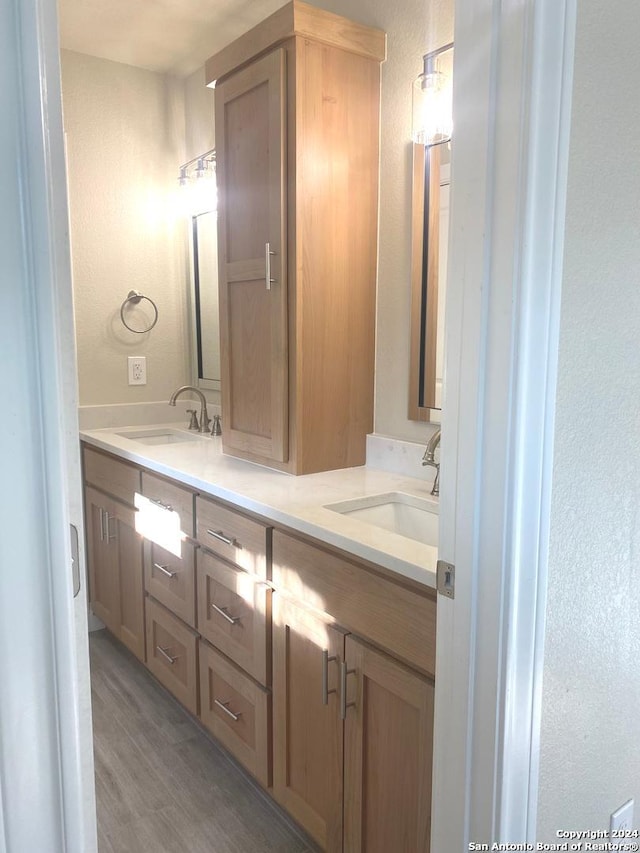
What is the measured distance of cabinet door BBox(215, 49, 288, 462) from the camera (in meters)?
1.88

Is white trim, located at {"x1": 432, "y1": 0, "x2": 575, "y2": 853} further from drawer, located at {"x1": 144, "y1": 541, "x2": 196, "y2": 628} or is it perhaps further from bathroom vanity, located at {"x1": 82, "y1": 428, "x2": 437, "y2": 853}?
drawer, located at {"x1": 144, "y1": 541, "x2": 196, "y2": 628}

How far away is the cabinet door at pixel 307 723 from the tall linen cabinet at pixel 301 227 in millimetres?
555

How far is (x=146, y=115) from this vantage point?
2.96 metres

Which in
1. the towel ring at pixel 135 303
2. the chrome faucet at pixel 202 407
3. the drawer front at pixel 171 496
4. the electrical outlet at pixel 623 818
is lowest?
the electrical outlet at pixel 623 818

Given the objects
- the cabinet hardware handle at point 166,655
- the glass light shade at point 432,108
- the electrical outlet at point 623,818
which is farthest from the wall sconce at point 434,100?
the cabinet hardware handle at point 166,655

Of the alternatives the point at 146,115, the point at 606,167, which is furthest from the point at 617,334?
the point at 146,115

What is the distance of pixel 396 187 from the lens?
1970 millimetres

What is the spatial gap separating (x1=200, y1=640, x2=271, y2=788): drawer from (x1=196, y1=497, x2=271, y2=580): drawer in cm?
34

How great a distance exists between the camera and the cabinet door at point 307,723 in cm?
149

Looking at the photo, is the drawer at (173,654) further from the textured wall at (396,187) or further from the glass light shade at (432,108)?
the glass light shade at (432,108)

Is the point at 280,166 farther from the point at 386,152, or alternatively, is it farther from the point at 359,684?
the point at 359,684

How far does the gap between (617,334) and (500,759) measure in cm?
69

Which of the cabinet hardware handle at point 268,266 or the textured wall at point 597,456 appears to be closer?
the textured wall at point 597,456

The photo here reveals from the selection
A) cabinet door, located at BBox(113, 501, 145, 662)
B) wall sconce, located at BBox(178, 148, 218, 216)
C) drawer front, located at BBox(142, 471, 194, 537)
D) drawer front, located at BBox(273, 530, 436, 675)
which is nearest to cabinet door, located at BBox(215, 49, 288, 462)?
drawer front, located at BBox(142, 471, 194, 537)
